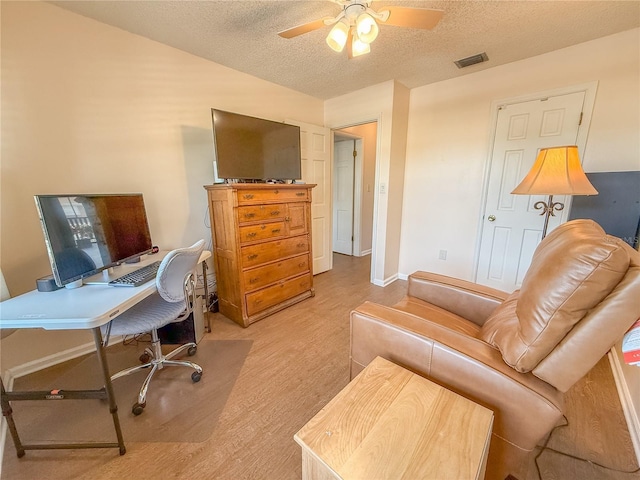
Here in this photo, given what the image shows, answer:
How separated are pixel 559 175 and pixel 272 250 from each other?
7.37 ft

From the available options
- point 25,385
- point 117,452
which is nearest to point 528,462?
point 117,452

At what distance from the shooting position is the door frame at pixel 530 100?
2213 mm

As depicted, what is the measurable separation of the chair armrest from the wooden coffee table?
8 centimetres

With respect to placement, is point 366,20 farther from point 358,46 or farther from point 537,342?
point 537,342

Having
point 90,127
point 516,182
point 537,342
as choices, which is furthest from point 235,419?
point 516,182

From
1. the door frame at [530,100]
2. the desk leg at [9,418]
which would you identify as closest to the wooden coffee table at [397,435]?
the desk leg at [9,418]

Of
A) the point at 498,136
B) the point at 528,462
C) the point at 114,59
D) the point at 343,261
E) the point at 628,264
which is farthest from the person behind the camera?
the point at 343,261

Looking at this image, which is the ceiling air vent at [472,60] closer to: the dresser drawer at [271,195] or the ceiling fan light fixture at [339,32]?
the ceiling fan light fixture at [339,32]

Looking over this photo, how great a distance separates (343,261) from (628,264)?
12.3ft

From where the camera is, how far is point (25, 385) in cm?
167

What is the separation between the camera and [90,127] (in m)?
1.90

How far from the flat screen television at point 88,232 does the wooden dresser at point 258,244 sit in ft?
2.11

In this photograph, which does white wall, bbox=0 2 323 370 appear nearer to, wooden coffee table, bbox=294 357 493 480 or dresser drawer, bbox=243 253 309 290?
dresser drawer, bbox=243 253 309 290

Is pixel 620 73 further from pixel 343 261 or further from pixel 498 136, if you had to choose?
pixel 343 261
